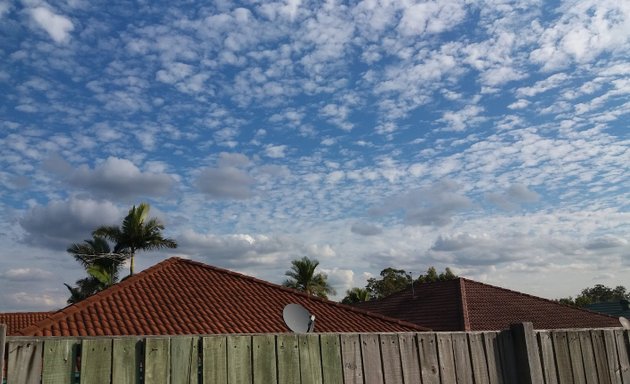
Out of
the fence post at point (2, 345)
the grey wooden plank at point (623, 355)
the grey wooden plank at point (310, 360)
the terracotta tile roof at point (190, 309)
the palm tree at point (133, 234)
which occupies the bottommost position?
the grey wooden plank at point (623, 355)

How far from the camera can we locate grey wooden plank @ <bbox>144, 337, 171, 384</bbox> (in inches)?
133

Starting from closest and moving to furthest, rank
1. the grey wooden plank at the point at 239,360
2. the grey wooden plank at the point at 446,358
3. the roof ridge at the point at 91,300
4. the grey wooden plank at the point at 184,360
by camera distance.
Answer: the grey wooden plank at the point at 184,360
the grey wooden plank at the point at 239,360
the grey wooden plank at the point at 446,358
the roof ridge at the point at 91,300

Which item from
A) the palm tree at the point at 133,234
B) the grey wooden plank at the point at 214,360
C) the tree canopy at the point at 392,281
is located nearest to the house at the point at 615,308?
the tree canopy at the point at 392,281

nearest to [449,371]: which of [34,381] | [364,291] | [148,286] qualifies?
[34,381]

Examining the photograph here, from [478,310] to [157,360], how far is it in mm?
25672

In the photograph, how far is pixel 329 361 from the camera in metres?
3.96

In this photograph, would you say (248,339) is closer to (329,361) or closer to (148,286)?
(329,361)

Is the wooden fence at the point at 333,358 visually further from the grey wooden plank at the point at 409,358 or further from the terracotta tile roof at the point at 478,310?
the terracotta tile roof at the point at 478,310

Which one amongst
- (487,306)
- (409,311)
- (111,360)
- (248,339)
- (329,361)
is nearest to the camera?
(111,360)

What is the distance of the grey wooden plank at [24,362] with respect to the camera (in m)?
3.00

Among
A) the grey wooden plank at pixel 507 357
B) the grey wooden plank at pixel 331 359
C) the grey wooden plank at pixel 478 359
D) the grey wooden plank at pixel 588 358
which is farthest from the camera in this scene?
the grey wooden plank at pixel 588 358

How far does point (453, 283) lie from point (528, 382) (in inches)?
1029

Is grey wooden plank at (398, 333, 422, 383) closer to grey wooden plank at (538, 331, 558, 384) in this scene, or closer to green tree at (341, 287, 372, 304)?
grey wooden plank at (538, 331, 558, 384)

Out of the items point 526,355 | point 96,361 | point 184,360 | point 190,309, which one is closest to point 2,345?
point 96,361
